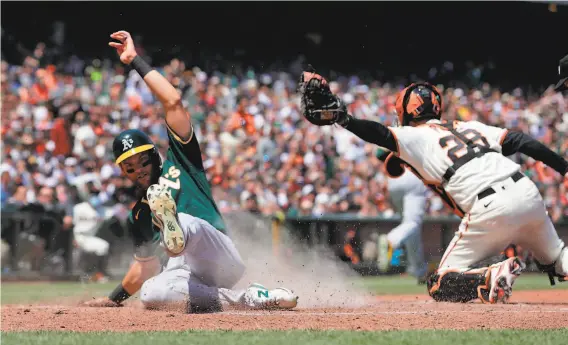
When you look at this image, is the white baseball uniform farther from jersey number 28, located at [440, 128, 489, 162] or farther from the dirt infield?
the dirt infield

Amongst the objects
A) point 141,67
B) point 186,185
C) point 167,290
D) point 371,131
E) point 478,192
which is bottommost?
point 167,290

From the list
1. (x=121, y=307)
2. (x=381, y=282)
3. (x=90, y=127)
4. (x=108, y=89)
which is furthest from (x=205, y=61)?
(x=121, y=307)

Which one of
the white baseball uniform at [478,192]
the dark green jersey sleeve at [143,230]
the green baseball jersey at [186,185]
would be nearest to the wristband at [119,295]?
the dark green jersey sleeve at [143,230]

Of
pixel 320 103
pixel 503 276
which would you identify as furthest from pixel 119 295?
pixel 503 276

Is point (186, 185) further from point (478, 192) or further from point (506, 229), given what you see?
point (506, 229)

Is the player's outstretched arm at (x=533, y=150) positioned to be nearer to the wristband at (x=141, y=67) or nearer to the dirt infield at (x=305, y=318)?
the dirt infield at (x=305, y=318)

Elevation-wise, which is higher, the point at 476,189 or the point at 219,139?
the point at 219,139
